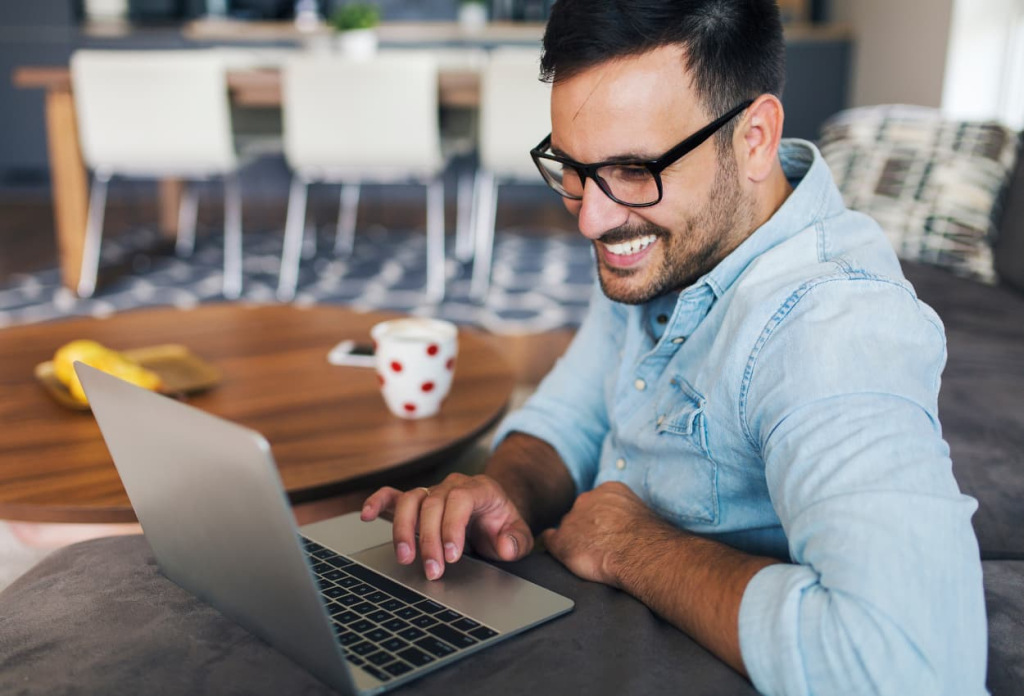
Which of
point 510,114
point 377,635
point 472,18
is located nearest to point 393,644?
point 377,635

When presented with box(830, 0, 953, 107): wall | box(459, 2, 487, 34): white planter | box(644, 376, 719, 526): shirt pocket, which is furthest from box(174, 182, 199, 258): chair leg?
box(644, 376, 719, 526): shirt pocket

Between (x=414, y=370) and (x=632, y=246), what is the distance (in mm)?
472

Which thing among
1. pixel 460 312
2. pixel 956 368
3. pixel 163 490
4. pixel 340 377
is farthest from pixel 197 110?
pixel 163 490

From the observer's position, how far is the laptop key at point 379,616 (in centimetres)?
78

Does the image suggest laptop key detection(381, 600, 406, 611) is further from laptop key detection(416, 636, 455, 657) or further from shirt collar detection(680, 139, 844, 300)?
shirt collar detection(680, 139, 844, 300)

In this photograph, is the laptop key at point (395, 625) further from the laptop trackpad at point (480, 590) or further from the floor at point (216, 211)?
the floor at point (216, 211)

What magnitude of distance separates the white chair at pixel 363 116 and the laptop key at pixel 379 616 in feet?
9.50

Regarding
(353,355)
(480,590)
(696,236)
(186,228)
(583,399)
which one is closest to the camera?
(480,590)

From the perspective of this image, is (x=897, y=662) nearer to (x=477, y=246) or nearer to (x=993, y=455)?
(x=993, y=455)

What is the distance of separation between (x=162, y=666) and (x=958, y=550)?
57cm

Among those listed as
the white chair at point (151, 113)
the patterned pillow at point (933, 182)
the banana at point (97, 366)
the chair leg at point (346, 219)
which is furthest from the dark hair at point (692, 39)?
the chair leg at point (346, 219)

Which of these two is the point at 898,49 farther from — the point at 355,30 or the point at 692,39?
the point at 692,39

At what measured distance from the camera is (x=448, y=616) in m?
0.79

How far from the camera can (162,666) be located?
72cm
